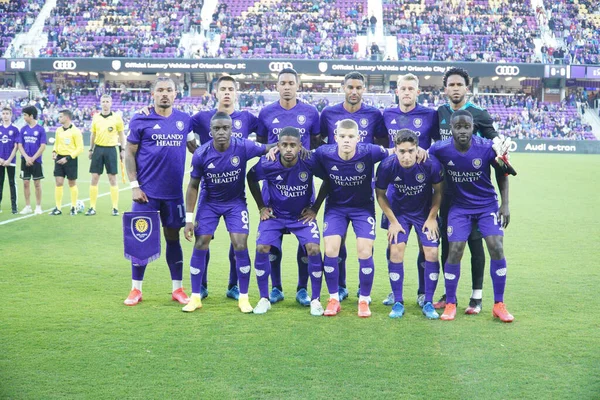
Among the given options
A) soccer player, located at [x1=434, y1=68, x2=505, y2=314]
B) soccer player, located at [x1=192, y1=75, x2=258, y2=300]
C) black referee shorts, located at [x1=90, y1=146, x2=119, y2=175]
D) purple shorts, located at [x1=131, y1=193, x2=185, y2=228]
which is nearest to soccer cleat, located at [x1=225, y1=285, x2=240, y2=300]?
soccer player, located at [x1=192, y1=75, x2=258, y2=300]

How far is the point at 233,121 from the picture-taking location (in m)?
7.41

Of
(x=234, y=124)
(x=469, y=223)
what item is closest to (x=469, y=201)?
(x=469, y=223)

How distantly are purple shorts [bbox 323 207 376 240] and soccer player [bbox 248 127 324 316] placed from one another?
0.50 ft

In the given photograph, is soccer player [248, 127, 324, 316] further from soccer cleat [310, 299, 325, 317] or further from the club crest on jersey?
the club crest on jersey

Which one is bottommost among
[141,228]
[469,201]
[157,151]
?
[141,228]

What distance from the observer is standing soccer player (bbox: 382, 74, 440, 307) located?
706 cm

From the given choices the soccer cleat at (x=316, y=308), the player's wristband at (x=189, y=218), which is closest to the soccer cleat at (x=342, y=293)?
the soccer cleat at (x=316, y=308)

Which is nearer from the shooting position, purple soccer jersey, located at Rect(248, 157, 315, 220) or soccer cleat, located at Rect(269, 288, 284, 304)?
purple soccer jersey, located at Rect(248, 157, 315, 220)

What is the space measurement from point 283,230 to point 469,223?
182cm

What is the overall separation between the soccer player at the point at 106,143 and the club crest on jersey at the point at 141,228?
22.2 ft

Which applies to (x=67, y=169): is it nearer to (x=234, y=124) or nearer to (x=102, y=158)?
(x=102, y=158)

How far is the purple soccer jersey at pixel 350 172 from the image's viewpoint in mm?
6750

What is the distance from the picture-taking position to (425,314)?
655 centimetres

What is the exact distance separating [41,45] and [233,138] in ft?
144
